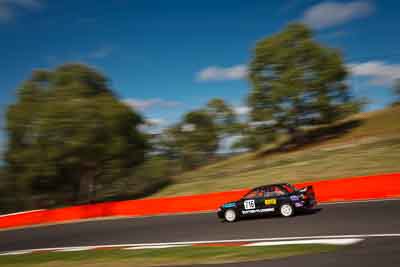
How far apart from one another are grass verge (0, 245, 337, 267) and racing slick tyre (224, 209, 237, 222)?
5378 millimetres

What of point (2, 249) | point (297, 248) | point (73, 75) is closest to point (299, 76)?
point (73, 75)

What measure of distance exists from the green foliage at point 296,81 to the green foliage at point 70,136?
14571 mm

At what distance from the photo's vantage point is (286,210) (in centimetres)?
1477

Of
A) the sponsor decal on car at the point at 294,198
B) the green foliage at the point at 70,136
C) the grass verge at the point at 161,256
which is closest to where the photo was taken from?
the grass verge at the point at 161,256

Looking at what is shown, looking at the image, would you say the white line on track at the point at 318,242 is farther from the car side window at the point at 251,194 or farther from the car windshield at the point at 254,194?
the car side window at the point at 251,194

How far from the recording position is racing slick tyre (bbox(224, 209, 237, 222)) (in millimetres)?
15844

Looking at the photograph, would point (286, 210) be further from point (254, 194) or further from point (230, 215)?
point (230, 215)

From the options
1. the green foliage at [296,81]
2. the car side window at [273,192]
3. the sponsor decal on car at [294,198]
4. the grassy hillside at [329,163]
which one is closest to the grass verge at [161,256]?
the sponsor decal on car at [294,198]

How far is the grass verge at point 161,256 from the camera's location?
8.44 m

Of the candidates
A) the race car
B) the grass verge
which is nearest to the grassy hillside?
the race car

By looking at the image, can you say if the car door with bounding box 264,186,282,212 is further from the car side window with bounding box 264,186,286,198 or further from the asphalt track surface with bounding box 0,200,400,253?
the asphalt track surface with bounding box 0,200,400,253

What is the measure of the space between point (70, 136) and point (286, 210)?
21851 millimetres

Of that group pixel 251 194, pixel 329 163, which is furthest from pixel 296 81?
pixel 251 194

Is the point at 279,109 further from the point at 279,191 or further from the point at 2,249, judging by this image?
the point at 2,249
